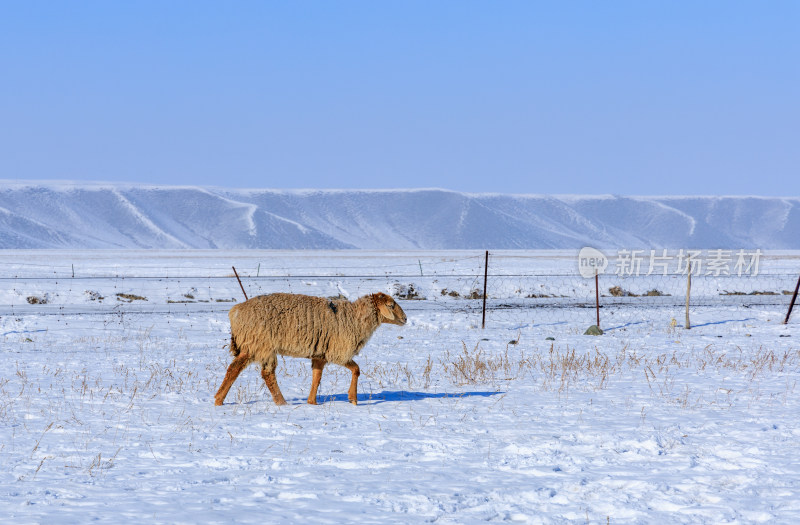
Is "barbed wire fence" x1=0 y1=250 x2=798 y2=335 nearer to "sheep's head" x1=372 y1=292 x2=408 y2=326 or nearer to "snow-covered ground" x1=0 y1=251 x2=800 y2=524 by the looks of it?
"snow-covered ground" x1=0 y1=251 x2=800 y2=524

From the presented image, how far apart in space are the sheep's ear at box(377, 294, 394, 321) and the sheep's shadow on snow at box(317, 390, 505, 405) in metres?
1.05

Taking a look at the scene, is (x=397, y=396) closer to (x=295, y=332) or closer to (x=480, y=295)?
(x=295, y=332)

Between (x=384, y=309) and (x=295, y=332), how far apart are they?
1.21m

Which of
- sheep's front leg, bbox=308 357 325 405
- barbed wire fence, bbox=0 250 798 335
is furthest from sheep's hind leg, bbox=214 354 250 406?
barbed wire fence, bbox=0 250 798 335

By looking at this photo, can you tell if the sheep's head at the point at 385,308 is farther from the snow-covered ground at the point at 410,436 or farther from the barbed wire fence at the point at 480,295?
the barbed wire fence at the point at 480,295

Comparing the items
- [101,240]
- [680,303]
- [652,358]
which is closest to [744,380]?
[652,358]

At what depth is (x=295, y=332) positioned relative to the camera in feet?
32.0

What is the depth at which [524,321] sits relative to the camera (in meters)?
23.6

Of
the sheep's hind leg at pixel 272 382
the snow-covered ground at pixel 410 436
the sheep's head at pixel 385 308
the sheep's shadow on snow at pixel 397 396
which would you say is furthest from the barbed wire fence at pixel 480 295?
the sheep's hind leg at pixel 272 382

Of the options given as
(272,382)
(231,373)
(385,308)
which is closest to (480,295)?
(385,308)

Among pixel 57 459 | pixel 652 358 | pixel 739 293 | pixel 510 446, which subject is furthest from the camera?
pixel 739 293

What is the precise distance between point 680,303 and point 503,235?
16741cm

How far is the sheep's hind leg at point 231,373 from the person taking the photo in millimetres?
9750

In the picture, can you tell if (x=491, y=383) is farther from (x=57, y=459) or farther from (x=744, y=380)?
(x=57, y=459)
